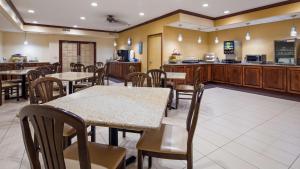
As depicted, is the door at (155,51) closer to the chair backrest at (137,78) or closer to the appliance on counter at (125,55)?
the appliance on counter at (125,55)

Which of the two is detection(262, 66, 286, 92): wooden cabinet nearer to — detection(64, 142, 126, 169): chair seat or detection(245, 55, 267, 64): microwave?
detection(245, 55, 267, 64): microwave

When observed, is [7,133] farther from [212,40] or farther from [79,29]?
[212,40]

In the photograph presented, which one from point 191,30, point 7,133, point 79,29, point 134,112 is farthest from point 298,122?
point 79,29

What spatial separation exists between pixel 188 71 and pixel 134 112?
5.85 meters

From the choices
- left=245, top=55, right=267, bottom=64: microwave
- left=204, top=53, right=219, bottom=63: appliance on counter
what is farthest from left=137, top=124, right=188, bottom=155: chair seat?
left=204, top=53, right=219, bottom=63: appliance on counter

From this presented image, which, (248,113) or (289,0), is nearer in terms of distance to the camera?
(248,113)

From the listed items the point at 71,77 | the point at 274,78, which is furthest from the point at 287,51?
the point at 71,77

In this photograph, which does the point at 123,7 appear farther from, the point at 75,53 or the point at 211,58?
the point at 75,53

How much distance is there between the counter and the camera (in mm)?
5516

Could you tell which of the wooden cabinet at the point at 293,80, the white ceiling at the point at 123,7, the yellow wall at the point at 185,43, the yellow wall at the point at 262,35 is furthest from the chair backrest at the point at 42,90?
the yellow wall at the point at 262,35

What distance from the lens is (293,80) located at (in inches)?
215

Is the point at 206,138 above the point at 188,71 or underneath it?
underneath

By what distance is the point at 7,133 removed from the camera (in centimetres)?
293

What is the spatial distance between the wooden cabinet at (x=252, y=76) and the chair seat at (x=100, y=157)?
6245 mm
